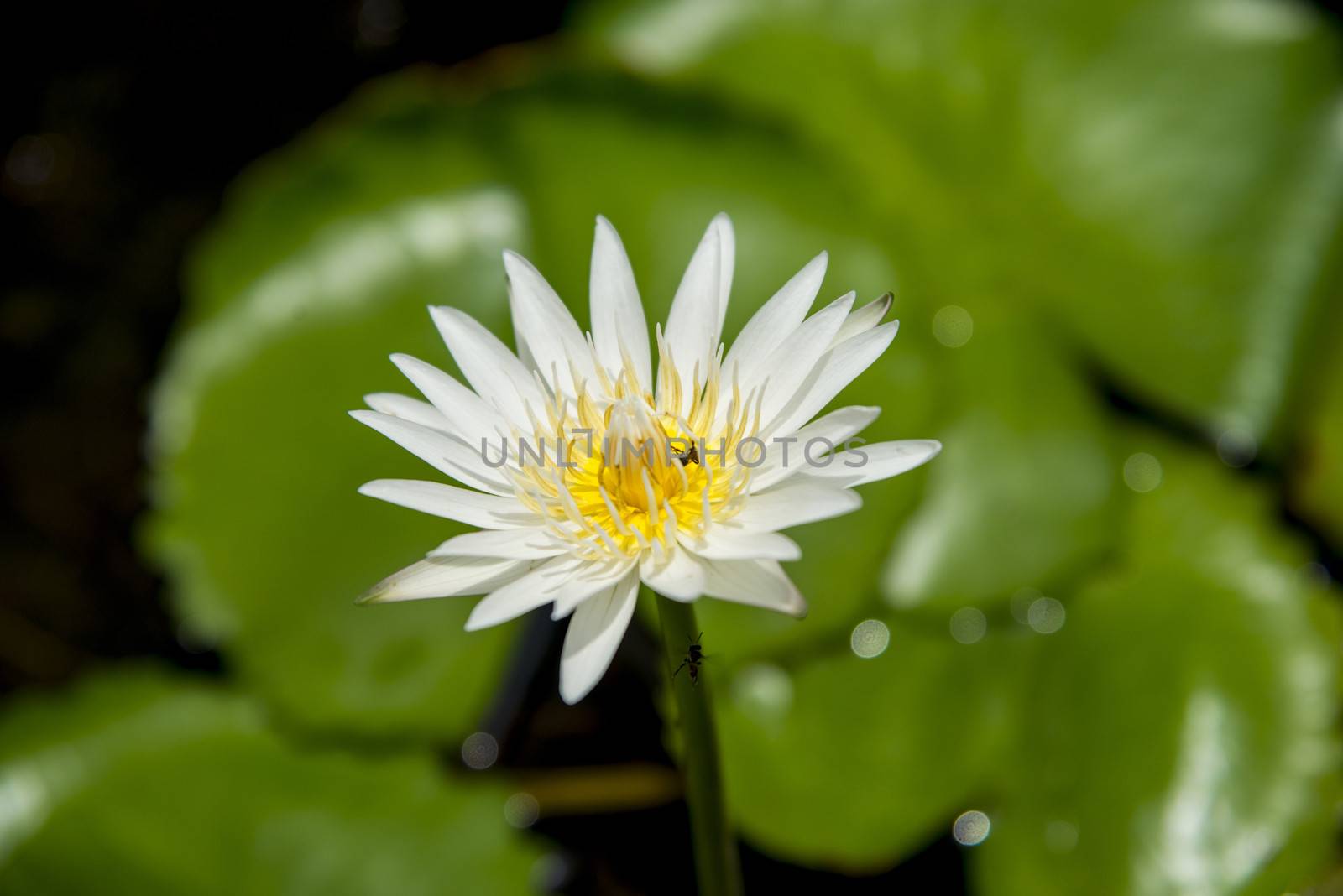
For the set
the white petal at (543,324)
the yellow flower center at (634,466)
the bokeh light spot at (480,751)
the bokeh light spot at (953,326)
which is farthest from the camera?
the bokeh light spot at (953,326)

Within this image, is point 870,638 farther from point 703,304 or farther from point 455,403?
point 455,403

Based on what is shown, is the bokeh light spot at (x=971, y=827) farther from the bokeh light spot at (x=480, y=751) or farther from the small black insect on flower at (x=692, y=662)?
the small black insect on flower at (x=692, y=662)

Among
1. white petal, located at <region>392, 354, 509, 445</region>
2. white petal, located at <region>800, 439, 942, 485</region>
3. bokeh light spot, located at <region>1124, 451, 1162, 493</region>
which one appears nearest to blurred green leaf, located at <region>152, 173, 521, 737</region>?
white petal, located at <region>392, 354, 509, 445</region>

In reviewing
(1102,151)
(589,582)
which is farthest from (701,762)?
(1102,151)

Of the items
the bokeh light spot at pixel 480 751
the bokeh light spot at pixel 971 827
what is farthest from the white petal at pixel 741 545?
the bokeh light spot at pixel 480 751

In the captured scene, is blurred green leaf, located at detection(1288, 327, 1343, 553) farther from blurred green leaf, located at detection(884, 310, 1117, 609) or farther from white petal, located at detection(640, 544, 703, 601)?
white petal, located at detection(640, 544, 703, 601)
